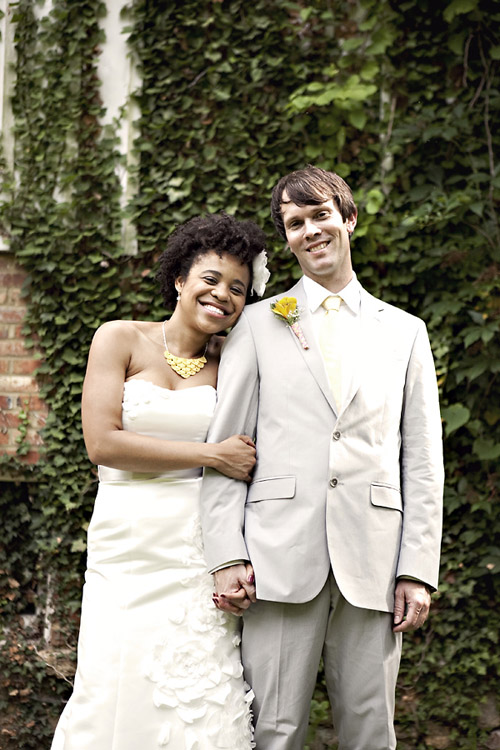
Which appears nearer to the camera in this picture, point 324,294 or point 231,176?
point 324,294

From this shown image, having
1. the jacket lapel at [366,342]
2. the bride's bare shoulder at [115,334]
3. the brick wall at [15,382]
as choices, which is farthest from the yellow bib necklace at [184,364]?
the brick wall at [15,382]

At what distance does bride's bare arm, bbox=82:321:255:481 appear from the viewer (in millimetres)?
2273

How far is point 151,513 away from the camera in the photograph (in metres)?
2.36

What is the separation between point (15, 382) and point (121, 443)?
1603mm

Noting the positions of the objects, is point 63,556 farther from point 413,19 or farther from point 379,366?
point 413,19

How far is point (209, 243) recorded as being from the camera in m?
2.49

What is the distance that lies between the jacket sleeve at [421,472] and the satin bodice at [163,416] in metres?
0.64

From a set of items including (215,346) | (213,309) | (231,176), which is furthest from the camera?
(231,176)

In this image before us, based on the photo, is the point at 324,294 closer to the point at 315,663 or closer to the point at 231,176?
the point at 315,663

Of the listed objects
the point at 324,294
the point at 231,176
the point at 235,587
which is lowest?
the point at 235,587

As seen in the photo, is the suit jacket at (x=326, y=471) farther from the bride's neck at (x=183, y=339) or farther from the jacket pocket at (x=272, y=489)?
the bride's neck at (x=183, y=339)

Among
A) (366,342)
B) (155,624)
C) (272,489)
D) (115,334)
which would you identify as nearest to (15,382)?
(115,334)

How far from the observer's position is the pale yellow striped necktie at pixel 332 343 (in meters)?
2.32

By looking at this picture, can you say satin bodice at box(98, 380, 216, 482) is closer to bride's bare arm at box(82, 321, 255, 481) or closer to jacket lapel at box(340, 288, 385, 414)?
A: bride's bare arm at box(82, 321, 255, 481)
